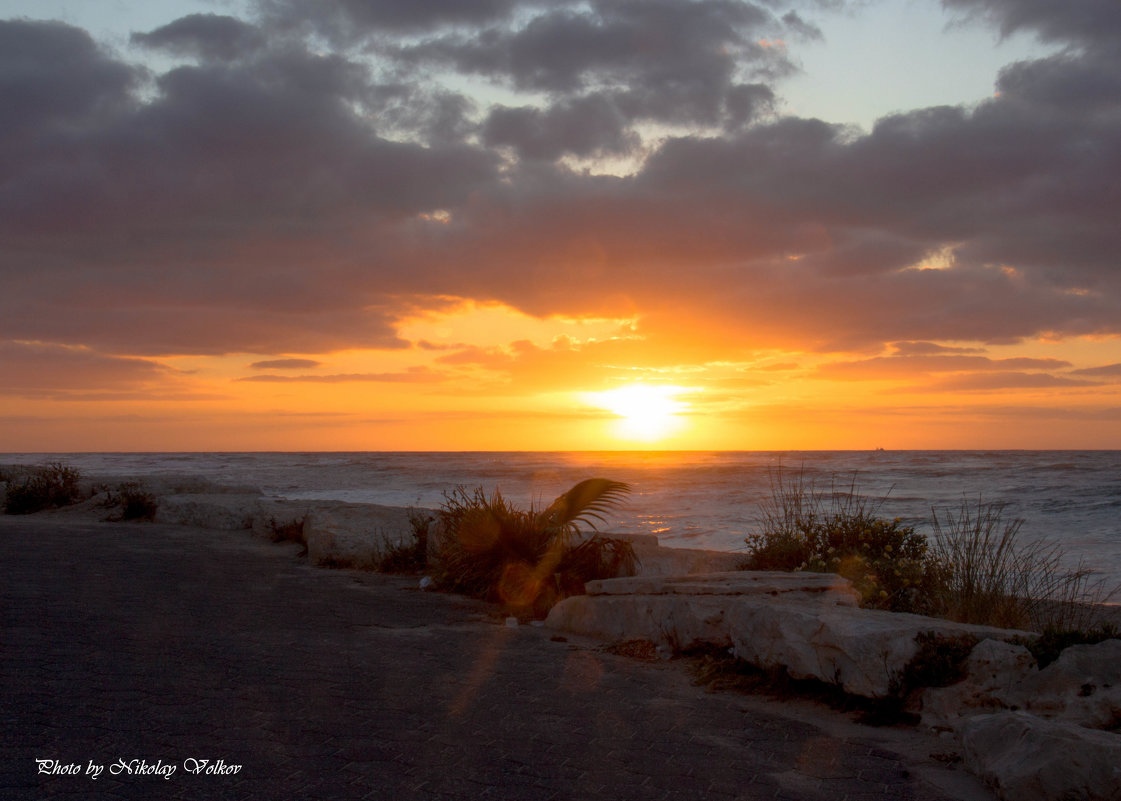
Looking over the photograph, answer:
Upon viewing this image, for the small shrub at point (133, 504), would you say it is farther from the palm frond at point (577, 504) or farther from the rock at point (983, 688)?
the rock at point (983, 688)

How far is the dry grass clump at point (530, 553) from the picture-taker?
332 inches

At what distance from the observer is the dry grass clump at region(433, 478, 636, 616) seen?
8422 mm

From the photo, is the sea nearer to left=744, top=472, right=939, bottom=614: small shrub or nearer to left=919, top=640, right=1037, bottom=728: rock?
left=744, top=472, right=939, bottom=614: small shrub

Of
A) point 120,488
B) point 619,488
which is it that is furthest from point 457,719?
point 120,488

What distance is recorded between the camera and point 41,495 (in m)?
17.2

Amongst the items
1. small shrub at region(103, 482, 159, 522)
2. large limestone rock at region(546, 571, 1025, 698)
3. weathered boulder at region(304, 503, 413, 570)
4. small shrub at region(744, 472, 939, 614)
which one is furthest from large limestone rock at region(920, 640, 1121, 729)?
small shrub at region(103, 482, 159, 522)

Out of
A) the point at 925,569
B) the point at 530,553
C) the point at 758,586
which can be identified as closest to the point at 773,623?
the point at 758,586

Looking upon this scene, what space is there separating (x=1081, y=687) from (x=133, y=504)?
1574cm

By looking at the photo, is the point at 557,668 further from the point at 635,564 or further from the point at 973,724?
the point at 635,564

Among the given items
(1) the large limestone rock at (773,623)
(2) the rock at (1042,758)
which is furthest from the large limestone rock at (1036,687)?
(2) the rock at (1042,758)

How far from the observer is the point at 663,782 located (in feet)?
11.9

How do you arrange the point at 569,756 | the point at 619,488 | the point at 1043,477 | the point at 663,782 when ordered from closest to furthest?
the point at 663,782
the point at 569,756
the point at 619,488
the point at 1043,477

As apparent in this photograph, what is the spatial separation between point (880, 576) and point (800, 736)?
4.16m

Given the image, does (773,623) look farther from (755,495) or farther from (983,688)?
(755,495)
